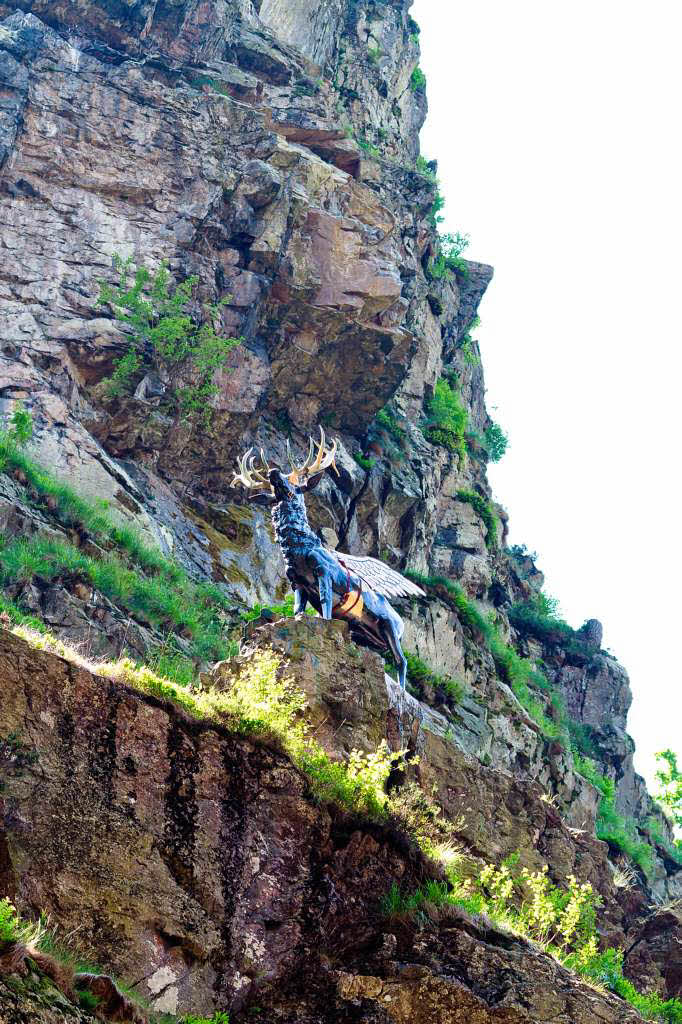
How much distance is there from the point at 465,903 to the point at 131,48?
28017 mm

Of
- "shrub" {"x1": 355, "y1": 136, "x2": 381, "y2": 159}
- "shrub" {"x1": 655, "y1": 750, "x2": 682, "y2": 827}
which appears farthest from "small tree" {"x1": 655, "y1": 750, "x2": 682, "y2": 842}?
"shrub" {"x1": 355, "y1": 136, "x2": 381, "y2": 159}

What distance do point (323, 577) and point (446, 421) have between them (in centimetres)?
1876

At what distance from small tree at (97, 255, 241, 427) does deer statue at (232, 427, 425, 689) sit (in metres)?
8.24

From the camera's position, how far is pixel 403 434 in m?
33.7

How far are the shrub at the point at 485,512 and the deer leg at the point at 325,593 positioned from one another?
18782mm

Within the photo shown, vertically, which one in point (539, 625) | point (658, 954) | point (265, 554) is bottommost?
point (658, 954)

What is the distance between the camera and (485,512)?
120 ft

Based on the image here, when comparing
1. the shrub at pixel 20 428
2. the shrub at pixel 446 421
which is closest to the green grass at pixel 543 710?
the shrub at pixel 446 421

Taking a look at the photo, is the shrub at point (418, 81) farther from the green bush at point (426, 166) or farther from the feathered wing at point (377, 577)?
the feathered wing at point (377, 577)

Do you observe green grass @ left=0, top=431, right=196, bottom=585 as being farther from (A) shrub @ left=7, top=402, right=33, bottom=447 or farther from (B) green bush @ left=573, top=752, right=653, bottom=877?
(B) green bush @ left=573, top=752, right=653, bottom=877

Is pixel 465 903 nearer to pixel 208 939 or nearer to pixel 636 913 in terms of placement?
pixel 208 939

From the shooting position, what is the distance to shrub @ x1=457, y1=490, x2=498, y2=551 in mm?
36219

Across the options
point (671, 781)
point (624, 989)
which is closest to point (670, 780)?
point (671, 781)

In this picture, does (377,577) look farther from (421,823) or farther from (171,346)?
(171,346)
